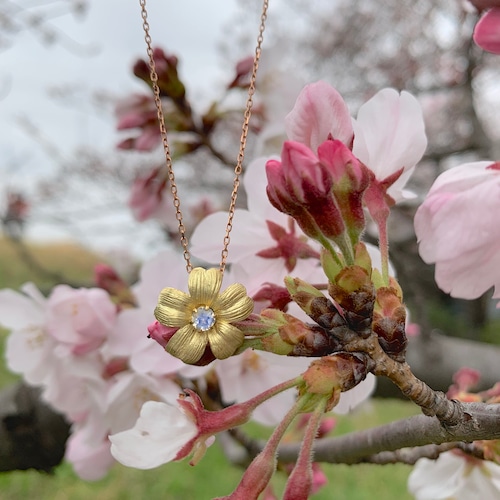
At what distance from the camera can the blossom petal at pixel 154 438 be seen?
13.6 inches

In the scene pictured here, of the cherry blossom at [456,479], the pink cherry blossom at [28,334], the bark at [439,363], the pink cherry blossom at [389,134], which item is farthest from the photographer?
the bark at [439,363]

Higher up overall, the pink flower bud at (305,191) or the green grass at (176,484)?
the pink flower bud at (305,191)

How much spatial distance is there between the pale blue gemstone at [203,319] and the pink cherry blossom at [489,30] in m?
0.24

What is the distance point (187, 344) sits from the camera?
383 mm

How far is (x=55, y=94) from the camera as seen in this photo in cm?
488

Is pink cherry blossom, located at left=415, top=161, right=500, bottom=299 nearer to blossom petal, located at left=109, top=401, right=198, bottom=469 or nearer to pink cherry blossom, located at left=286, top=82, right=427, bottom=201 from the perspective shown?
pink cherry blossom, located at left=286, top=82, right=427, bottom=201

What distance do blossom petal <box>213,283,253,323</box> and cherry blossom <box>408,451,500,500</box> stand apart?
339mm

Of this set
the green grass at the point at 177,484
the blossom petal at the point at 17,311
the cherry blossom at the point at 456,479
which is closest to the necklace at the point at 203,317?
the cherry blossom at the point at 456,479

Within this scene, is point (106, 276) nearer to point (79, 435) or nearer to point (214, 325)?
point (79, 435)

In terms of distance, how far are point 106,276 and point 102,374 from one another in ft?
0.52

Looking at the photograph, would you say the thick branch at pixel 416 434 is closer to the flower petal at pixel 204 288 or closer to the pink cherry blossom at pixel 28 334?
the flower petal at pixel 204 288

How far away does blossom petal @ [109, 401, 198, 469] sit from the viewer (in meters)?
0.35

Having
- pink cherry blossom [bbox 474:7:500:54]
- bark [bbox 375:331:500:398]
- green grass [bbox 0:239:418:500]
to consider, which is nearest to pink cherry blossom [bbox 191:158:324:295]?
pink cherry blossom [bbox 474:7:500:54]

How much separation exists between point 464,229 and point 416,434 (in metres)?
0.17
